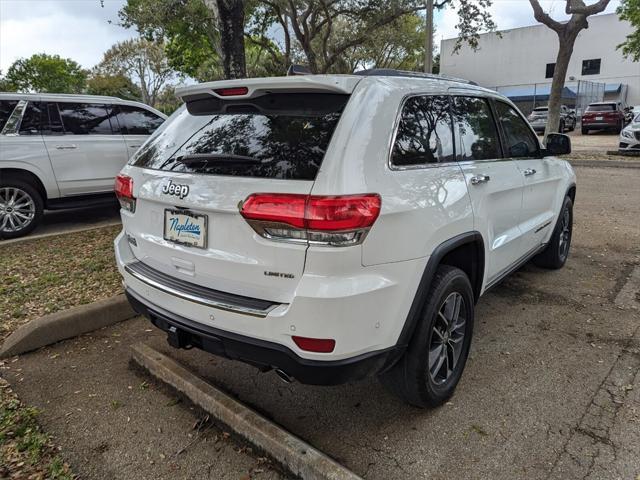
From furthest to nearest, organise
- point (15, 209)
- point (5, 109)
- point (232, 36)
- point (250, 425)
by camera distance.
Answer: point (232, 36) → point (15, 209) → point (5, 109) → point (250, 425)

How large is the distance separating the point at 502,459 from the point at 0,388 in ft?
9.58

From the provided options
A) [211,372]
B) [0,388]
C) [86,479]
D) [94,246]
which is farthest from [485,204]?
[94,246]

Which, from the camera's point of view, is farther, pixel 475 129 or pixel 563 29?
pixel 563 29

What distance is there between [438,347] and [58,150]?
608 cm

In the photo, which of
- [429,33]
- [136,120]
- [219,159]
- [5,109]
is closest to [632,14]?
[429,33]

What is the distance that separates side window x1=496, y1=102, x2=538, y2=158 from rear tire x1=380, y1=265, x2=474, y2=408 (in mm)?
1380

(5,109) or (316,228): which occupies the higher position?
(5,109)

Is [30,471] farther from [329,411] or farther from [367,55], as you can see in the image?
[367,55]

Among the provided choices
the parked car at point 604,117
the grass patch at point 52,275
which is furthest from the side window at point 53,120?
the parked car at point 604,117

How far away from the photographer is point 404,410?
9.04 feet

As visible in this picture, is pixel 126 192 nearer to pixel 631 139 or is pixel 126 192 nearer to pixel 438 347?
pixel 438 347

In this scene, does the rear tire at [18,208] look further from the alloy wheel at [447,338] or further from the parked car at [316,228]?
the alloy wheel at [447,338]

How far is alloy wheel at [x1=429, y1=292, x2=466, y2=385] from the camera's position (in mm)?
2672

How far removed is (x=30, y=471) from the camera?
2.32 m
